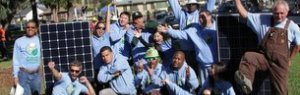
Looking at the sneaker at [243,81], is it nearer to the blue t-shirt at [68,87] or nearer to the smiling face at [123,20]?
the blue t-shirt at [68,87]

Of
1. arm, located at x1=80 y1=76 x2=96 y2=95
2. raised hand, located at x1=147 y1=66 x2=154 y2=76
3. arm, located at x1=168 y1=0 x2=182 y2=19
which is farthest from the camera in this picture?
arm, located at x1=168 y1=0 x2=182 y2=19

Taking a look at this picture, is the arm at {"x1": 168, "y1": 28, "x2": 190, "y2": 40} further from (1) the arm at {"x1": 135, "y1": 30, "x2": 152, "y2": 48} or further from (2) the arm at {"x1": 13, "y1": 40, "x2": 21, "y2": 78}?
(2) the arm at {"x1": 13, "y1": 40, "x2": 21, "y2": 78}

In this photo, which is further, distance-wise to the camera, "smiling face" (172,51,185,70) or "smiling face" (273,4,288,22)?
"smiling face" (172,51,185,70)

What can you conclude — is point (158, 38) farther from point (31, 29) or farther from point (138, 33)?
point (31, 29)

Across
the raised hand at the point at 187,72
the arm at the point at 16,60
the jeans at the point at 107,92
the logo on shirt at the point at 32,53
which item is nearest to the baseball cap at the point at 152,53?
the raised hand at the point at 187,72

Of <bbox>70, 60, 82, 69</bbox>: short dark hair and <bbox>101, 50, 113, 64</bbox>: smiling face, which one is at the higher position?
<bbox>101, 50, 113, 64</bbox>: smiling face

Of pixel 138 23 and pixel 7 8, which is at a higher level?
pixel 138 23

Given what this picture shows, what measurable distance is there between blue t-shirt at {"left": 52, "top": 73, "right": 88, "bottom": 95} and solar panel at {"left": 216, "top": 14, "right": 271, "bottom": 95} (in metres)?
2.26

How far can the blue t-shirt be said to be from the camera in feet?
31.7

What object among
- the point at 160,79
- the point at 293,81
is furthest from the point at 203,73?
the point at 293,81

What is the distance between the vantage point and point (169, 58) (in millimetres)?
10055

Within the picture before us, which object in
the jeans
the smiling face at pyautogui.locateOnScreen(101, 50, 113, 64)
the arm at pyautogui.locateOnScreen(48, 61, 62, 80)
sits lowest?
the jeans

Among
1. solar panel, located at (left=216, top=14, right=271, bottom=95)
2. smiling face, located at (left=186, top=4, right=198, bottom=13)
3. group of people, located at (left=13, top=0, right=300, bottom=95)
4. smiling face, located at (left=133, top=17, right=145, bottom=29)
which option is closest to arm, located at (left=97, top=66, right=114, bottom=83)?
group of people, located at (left=13, top=0, right=300, bottom=95)

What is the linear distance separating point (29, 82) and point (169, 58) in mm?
2389
